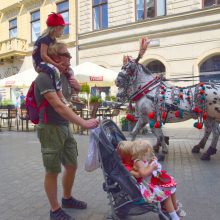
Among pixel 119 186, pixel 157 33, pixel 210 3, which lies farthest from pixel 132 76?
pixel 157 33

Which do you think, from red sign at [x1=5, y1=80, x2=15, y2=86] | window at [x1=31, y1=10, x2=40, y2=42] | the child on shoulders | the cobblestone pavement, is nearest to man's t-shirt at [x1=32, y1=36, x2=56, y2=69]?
the child on shoulders

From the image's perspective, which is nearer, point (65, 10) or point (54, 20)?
point (54, 20)

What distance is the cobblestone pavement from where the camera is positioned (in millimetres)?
3735

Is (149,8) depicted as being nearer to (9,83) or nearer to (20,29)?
(9,83)

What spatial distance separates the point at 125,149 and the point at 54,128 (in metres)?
0.75

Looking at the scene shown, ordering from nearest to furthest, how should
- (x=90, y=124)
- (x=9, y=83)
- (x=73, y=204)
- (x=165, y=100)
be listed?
(x=90, y=124), (x=73, y=204), (x=165, y=100), (x=9, y=83)

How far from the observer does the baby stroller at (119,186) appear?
3.10 meters

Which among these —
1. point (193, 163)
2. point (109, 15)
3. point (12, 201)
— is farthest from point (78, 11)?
point (12, 201)

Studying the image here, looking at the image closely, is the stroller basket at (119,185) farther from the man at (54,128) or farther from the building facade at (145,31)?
the building facade at (145,31)

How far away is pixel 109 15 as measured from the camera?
57.9 feet

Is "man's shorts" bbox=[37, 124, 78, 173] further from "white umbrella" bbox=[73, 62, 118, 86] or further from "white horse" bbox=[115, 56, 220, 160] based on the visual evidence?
"white umbrella" bbox=[73, 62, 118, 86]

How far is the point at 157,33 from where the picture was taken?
15.7 meters

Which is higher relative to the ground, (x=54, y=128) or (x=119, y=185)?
(x=54, y=128)

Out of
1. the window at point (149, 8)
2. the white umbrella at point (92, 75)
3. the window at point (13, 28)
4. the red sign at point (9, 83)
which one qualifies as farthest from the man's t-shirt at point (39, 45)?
the window at point (13, 28)
